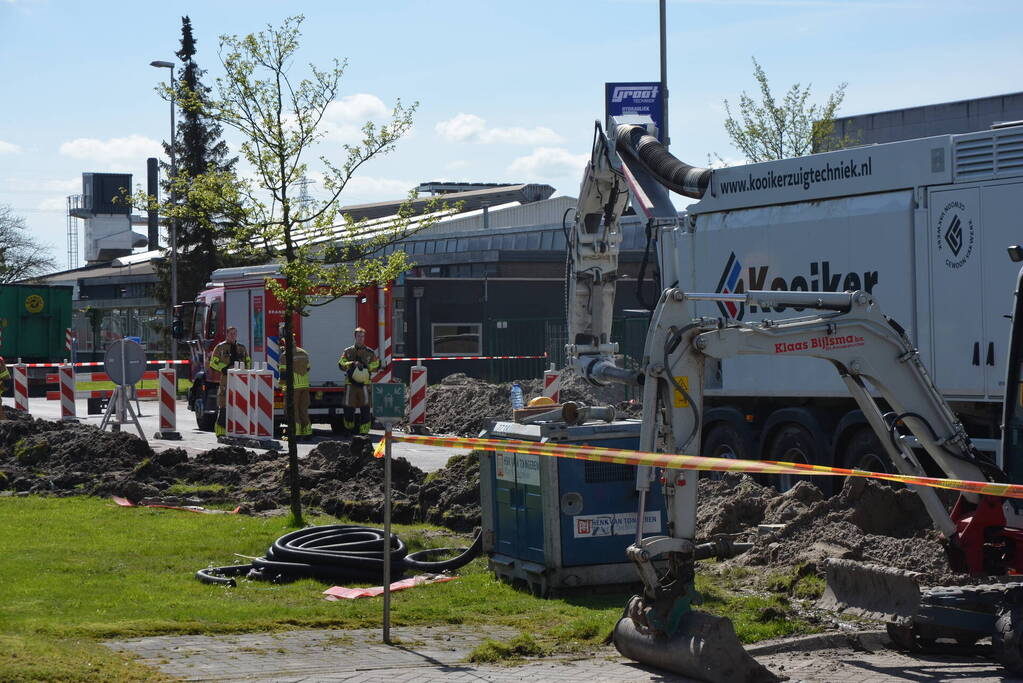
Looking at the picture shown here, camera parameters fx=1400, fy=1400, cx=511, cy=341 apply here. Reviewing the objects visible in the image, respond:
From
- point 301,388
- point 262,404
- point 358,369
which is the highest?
point 358,369

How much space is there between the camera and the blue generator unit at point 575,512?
10.4 meters

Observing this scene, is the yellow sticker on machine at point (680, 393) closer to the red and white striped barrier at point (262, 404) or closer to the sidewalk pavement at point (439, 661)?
the sidewalk pavement at point (439, 661)

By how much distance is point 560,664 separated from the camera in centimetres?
852

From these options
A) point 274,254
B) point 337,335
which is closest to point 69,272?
point 337,335

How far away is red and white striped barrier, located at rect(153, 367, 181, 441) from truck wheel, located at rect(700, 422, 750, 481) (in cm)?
1253

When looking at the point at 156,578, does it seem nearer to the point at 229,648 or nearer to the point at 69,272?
the point at 229,648

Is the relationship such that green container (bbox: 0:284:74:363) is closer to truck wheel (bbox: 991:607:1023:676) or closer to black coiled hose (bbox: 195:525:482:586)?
black coiled hose (bbox: 195:525:482:586)

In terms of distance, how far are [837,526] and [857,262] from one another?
364cm

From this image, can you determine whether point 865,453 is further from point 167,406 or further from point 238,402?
point 167,406

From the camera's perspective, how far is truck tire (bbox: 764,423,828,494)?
14758mm

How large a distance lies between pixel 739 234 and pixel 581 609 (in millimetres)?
6674

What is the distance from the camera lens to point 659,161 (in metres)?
14.1

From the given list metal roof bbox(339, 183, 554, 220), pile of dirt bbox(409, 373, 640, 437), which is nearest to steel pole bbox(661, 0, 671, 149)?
pile of dirt bbox(409, 373, 640, 437)

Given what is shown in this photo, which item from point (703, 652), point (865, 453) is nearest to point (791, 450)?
point (865, 453)
